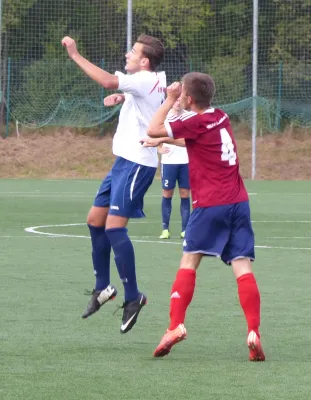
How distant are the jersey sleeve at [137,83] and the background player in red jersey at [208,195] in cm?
84

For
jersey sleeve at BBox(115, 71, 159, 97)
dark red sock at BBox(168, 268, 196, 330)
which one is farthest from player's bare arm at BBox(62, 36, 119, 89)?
dark red sock at BBox(168, 268, 196, 330)

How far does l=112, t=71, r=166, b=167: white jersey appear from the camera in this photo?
26.2 feet

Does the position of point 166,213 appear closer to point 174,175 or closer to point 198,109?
point 174,175

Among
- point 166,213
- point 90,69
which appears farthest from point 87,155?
point 90,69

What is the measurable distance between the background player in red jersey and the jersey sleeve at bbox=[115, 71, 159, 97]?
0.84 meters

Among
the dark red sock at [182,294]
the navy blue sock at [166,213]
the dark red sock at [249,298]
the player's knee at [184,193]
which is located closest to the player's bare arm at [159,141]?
the dark red sock at [182,294]

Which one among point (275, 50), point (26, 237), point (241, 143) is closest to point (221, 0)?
point (275, 50)

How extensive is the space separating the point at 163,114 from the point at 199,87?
27cm

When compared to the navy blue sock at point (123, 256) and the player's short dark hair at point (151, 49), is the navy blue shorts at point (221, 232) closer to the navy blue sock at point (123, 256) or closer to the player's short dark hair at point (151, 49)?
the navy blue sock at point (123, 256)

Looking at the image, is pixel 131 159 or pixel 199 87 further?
pixel 131 159

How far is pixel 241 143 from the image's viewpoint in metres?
32.9

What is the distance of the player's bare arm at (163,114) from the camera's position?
6.93 meters

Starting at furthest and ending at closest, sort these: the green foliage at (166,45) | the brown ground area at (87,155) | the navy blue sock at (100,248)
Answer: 1. the green foliage at (166,45)
2. the brown ground area at (87,155)
3. the navy blue sock at (100,248)

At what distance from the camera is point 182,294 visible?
6.89 metres
